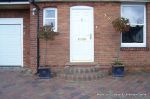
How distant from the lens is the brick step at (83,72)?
12617 millimetres

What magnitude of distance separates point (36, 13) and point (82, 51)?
8.73ft

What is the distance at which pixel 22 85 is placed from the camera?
1177cm

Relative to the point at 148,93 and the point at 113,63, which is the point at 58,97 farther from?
the point at 113,63

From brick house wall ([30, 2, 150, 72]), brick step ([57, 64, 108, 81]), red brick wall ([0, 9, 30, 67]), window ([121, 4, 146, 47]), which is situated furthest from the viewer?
red brick wall ([0, 9, 30, 67])

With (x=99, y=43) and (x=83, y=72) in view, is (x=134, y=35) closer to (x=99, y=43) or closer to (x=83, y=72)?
(x=99, y=43)

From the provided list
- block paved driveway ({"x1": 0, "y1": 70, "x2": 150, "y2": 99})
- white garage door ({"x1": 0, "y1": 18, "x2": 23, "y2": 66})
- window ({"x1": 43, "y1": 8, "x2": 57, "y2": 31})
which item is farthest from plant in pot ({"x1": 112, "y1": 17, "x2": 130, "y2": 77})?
white garage door ({"x1": 0, "y1": 18, "x2": 23, "y2": 66})

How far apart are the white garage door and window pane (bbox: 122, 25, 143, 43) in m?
5.29

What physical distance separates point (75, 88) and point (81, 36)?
11.4ft

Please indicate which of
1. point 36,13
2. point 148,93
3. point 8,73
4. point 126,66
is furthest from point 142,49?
point 8,73

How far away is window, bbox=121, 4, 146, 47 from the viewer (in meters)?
14.2

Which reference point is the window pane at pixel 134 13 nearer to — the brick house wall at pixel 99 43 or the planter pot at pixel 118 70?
the brick house wall at pixel 99 43

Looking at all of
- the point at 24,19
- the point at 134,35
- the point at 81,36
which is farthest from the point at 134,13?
the point at 24,19

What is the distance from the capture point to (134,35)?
14.3 meters

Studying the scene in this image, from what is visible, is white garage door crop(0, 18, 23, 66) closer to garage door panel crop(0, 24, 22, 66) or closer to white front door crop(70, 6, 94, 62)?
garage door panel crop(0, 24, 22, 66)
